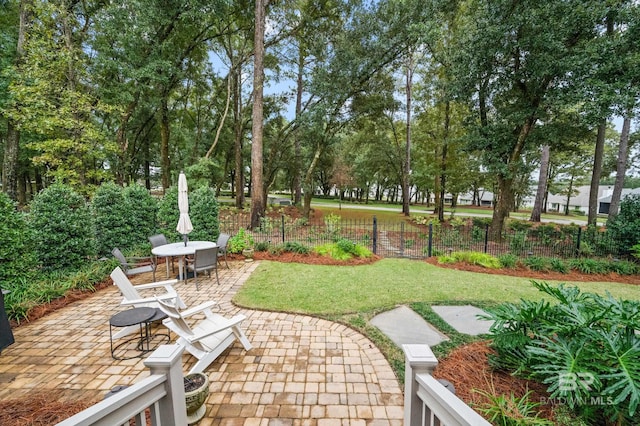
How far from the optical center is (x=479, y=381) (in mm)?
2650

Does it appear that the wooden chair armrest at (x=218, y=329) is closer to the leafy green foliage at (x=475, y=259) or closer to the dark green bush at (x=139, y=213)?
the dark green bush at (x=139, y=213)

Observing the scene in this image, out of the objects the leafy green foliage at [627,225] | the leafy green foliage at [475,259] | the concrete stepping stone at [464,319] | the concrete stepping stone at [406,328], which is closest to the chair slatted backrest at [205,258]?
the concrete stepping stone at [406,328]

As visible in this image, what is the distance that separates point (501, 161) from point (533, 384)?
985 cm

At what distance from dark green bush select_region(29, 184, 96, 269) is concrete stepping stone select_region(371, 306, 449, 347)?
6.52 metres

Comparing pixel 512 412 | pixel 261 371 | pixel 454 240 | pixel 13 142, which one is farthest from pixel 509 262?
pixel 13 142

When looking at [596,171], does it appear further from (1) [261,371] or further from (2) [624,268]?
(1) [261,371]

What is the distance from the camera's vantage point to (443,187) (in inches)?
606

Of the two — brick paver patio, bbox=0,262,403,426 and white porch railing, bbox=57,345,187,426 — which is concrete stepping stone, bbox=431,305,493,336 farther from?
white porch railing, bbox=57,345,187,426

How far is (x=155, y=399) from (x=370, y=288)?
183 inches

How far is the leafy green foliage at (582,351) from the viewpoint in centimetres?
194

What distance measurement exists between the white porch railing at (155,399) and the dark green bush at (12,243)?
5.23m

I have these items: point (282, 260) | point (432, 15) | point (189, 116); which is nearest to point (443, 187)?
point (432, 15)

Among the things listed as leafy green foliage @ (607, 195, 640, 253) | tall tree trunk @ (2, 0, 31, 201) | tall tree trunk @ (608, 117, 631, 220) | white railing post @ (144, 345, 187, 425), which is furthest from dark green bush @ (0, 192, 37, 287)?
tall tree trunk @ (608, 117, 631, 220)

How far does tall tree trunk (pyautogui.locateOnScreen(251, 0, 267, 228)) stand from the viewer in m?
10.7
